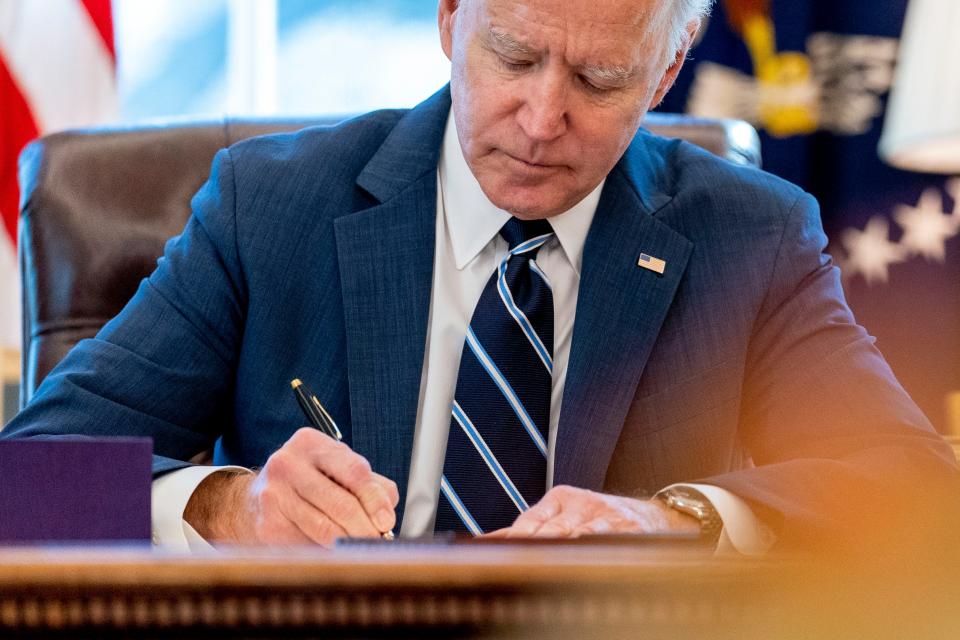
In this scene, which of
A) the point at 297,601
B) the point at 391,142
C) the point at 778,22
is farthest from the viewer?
the point at 778,22

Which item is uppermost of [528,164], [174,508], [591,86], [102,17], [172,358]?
[102,17]

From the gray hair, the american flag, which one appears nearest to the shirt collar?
the gray hair

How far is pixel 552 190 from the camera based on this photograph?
146 cm

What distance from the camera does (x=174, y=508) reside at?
122 centimetres

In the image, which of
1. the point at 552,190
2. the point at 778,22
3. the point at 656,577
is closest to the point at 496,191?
the point at 552,190

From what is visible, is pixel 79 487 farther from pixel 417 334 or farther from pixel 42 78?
pixel 42 78

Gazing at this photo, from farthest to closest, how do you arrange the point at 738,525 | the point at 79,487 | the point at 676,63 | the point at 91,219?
1. the point at 91,219
2. the point at 676,63
3. the point at 738,525
4. the point at 79,487

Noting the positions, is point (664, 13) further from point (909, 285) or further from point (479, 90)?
point (909, 285)

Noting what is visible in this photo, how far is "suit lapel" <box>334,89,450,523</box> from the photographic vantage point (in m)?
1.45

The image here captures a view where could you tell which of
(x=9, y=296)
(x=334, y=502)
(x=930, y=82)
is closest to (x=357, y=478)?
(x=334, y=502)

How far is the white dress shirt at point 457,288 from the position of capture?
146 cm

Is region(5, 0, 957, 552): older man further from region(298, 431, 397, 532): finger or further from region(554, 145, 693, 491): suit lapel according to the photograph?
region(298, 431, 397, 532): finger

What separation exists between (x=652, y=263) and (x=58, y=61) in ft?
5.72

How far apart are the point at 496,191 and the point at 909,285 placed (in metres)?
1.58
